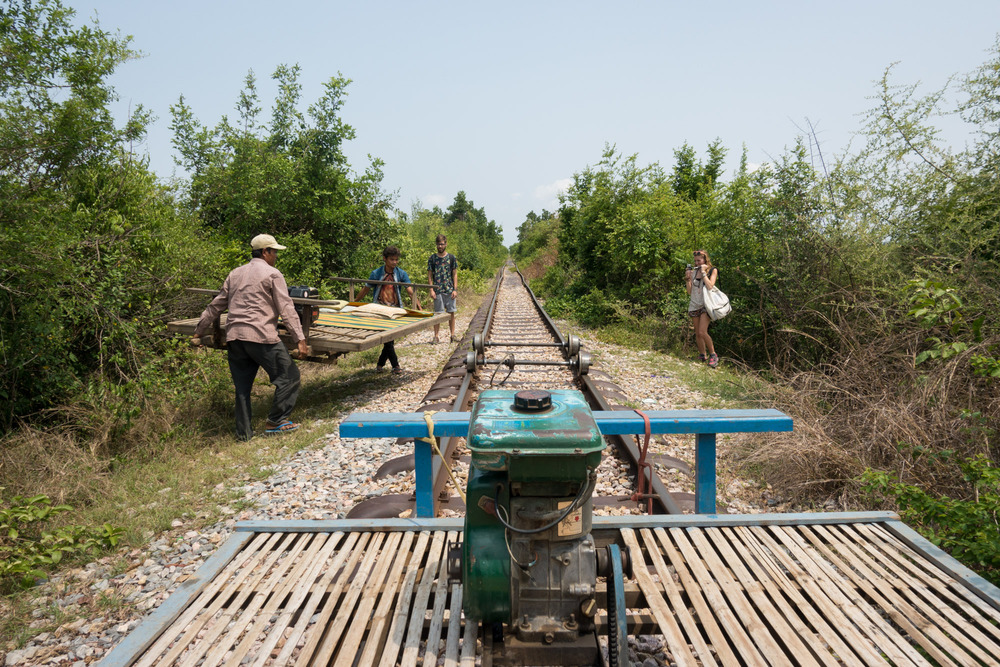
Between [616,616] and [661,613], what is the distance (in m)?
0.36

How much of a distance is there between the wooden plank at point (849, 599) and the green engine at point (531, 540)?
1.05 m

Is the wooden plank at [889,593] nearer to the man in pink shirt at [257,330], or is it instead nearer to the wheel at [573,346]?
the wheel at [573,346]

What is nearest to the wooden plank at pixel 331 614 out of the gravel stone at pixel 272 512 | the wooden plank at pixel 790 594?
the gravel stone at pixel 272 512

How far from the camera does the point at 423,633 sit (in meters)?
2.36

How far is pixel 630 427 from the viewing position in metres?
3.20

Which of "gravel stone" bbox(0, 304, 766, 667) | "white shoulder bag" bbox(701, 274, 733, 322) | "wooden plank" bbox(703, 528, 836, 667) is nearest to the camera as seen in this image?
"wooden plank" bbox(703, 528, 836, 667)

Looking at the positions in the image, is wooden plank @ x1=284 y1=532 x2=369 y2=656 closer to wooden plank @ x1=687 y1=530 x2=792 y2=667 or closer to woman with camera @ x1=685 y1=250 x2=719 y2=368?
wooden plank @ x1=687 y1=530 x2=792 y2=667

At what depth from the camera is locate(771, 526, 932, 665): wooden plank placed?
2.10 metres

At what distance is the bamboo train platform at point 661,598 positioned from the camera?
2135mm

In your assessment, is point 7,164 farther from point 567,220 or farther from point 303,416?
point 567,220

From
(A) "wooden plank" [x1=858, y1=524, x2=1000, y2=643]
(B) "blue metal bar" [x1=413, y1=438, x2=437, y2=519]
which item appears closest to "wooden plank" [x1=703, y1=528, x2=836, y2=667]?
(A) "wooden plank" [x1=858, y1=524, x2=1000, y2=643]

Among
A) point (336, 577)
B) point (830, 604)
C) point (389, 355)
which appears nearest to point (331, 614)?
point (336, 577)

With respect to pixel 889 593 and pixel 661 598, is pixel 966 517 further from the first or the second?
pixel 661 598

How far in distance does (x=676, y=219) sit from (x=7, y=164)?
10.8 meters
